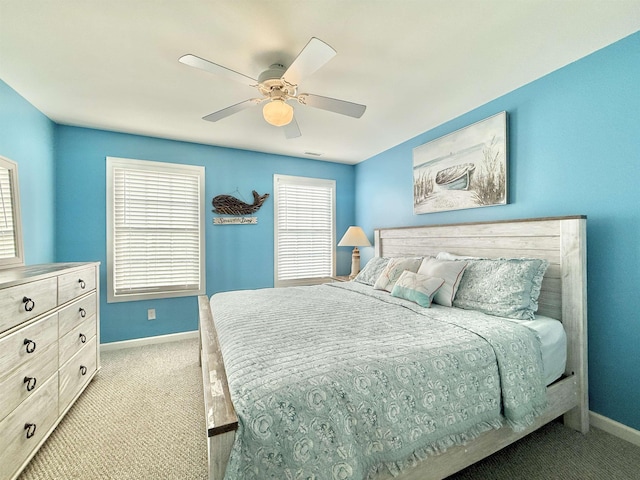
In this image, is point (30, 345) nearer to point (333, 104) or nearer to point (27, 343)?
point (27, 343)

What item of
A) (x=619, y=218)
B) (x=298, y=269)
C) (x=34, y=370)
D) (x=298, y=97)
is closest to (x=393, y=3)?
(x=298, y=97)

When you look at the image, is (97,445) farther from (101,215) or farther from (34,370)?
(101,215)

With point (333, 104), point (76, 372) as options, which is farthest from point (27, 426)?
point (333, 104)

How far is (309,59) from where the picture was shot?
1.49 meters

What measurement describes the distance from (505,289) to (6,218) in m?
3.76

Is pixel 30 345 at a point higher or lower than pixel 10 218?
lower

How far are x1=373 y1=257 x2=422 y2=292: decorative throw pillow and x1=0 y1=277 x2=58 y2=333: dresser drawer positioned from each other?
8.20 ft

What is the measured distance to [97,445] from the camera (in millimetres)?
1718

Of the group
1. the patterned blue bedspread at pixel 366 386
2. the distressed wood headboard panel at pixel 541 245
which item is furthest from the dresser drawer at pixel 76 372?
the distressed wood headboard panel at pixel 541 245

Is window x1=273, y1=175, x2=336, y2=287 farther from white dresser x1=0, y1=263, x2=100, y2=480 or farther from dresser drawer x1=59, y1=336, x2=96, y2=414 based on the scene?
white dresser x1=0, y1=263, x2=100, y2=480

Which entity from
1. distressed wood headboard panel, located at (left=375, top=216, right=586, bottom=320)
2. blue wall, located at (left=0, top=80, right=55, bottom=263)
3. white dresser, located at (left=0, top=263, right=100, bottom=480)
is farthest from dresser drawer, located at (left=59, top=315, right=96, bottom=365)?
distressed wood headboard panel, located at (left=375, top=216, right=586, bottom=320)

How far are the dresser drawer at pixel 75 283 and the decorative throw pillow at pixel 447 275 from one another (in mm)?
2767

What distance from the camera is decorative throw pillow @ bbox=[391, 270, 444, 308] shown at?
2152 mm

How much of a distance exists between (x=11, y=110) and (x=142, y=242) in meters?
1.61
